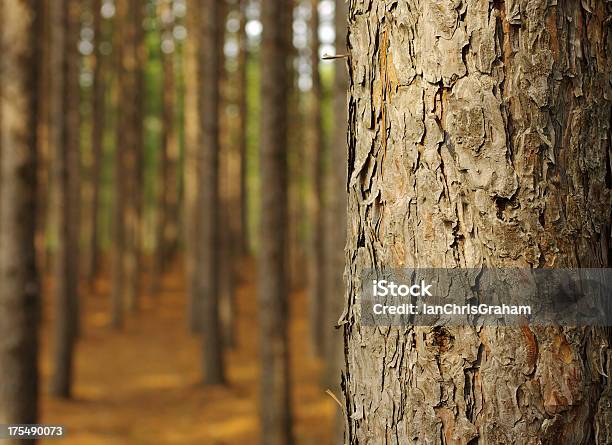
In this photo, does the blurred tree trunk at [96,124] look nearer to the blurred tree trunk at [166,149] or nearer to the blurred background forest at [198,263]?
the blurred background forest at [198,263]

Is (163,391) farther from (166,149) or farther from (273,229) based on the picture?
(166,149)

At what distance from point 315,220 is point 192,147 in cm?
283

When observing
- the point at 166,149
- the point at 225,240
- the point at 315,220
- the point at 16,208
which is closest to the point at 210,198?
the point at 315,220

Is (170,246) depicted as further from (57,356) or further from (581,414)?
(581,414)

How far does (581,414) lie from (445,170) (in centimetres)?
54

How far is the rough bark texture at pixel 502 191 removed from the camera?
4.31ft

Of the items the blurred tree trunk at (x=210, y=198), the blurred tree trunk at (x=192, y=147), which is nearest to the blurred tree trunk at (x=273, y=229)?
the blurred tree trunk at (x=210, y=198)

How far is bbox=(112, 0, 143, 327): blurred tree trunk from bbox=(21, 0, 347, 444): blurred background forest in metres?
0.05

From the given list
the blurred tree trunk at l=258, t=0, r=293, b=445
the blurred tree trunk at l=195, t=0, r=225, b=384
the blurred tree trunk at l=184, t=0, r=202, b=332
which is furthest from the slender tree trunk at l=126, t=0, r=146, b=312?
the blurred tree trunk at l=258, t=0, r=293, b=445

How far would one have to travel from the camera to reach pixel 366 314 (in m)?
1.46

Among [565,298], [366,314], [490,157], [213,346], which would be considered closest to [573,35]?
[490,157]

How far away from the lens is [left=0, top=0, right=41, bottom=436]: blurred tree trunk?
624 centimetres

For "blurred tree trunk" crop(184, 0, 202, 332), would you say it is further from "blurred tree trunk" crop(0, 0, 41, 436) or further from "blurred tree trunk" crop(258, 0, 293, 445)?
"blurred tree trunk" crop(0, 0, 41, 436)

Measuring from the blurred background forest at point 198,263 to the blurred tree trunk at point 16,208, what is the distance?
2.38 metres
